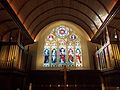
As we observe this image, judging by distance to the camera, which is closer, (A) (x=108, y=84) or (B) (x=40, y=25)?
(A) (x=108, y=84)

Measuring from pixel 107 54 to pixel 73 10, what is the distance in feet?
19.5

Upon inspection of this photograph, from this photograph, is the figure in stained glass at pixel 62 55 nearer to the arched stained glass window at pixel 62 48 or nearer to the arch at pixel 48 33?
the arched stained glass window at pixel 62 48

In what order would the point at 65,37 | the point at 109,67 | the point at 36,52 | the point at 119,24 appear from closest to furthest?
1. the point at 109,67
2. the point at 119,24
3. the point at 36,52
4. the point at 65,37

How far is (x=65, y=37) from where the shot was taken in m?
16.3

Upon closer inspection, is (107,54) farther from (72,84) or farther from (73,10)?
(73,10)

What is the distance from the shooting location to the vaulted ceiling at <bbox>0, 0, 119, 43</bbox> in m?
10.8

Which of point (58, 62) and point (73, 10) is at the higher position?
point (73, 10)

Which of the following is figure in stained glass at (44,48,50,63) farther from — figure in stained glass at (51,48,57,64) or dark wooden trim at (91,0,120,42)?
dark wooden trim at (91,0,120,42)

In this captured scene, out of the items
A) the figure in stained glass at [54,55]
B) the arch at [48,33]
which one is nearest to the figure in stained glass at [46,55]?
the arch at [48,33]

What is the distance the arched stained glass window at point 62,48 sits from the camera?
14930 millimetres

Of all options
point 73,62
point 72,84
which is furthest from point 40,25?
point 72,84

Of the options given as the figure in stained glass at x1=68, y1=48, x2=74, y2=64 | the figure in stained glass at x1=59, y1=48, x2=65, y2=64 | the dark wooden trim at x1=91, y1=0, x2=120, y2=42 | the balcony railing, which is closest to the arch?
the figure in stained glass at x1=68, y1=48, x2=74, y2=64

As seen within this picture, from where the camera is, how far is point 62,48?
15703mm

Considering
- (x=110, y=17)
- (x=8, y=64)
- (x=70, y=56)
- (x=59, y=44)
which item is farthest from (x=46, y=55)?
(x=110, y=17)
